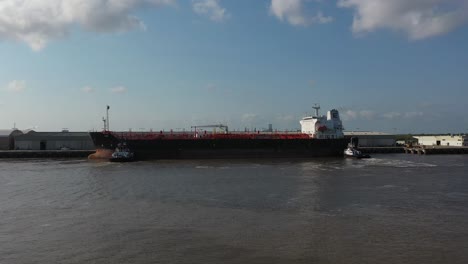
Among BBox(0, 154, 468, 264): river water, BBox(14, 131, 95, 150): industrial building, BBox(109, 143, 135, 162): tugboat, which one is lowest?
BBox(0, 154, 468, 264): river water

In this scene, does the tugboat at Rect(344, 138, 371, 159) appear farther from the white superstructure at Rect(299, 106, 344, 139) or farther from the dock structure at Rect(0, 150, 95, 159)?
the dock structure at Rect(0, 150, 95, 159)

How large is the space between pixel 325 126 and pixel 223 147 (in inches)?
535

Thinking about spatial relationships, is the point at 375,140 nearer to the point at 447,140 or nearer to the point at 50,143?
the point at 447,140

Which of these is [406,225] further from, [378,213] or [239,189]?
[239,189]

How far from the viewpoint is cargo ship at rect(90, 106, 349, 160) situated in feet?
157

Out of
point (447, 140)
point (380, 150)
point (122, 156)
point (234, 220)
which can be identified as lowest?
point (234, 220)

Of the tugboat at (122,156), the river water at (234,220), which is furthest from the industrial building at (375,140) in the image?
the river water at (234,220)

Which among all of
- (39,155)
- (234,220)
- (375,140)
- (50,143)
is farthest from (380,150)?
(234,220)

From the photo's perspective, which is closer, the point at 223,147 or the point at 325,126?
the point at 223,147

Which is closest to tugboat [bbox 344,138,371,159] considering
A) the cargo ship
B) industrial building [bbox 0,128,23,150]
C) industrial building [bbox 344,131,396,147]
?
the cargo ship

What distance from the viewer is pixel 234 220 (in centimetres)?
1598

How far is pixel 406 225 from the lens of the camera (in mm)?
15203

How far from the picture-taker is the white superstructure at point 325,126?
54531 millimetres

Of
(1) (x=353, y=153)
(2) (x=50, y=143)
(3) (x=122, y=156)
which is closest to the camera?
(3) (x=122, y=156)
